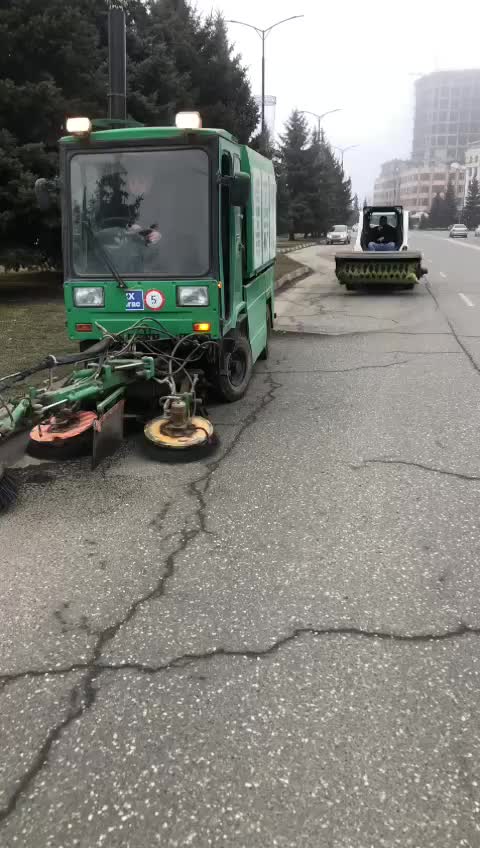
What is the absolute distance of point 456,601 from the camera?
351cm

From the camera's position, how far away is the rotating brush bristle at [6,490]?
4.68 m

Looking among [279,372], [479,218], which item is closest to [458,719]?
[279,372]

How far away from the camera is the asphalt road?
2.29 meters

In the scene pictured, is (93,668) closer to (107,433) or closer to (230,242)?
(107,433)

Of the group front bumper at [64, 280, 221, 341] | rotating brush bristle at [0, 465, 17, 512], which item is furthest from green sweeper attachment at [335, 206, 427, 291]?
rotating brush bristle at [0, 465, 17, 512]

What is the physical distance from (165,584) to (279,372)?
18.8 feet

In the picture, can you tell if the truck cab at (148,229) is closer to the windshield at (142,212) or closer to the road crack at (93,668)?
the windshield at (142,212)

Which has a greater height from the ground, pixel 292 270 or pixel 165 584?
pixel 292 270

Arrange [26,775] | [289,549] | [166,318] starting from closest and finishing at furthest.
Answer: [26,775], [289,549], [166,318]

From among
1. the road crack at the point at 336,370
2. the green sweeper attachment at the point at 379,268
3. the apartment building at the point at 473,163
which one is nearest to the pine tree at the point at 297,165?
the green sweeper attachment at the point at 379,268

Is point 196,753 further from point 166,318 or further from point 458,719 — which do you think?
point 166,318

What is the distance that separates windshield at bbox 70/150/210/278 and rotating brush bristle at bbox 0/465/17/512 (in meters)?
2.32

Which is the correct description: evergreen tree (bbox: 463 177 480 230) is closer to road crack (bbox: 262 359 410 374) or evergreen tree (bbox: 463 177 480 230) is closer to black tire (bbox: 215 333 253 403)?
road crack (bbox: 262 359 410 374)

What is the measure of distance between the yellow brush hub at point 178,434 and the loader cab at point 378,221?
1673cm
